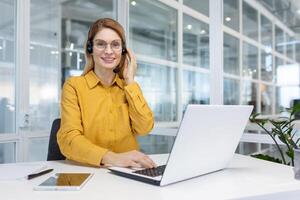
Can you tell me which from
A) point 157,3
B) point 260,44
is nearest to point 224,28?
point 260,44

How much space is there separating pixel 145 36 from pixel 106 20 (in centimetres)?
235

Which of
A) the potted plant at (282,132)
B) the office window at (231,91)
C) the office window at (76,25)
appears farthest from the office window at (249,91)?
the office window at (76,25)

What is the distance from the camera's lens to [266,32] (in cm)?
321

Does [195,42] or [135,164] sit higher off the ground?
[195,42]

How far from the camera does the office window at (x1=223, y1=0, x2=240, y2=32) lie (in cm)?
278

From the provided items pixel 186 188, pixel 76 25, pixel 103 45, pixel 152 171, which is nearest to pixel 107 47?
pixel 103 45

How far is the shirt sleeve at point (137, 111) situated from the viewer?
163cm

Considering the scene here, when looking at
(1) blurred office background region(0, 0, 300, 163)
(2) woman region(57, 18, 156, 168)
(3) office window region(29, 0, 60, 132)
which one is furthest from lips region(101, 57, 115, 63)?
(3) office window region(29, 0, 60, 132)

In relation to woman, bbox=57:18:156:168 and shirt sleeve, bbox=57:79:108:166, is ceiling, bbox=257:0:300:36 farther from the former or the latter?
shirt sleeve, bbox=57:79:108:166

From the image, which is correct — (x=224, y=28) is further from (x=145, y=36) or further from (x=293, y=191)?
(x=293, y=191)

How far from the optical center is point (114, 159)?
1229 mm

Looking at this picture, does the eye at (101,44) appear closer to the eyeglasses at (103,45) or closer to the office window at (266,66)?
the eyeglasses at (103,45)

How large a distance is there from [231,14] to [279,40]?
569 mm

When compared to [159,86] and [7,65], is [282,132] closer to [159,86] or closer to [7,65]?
[159,86]
